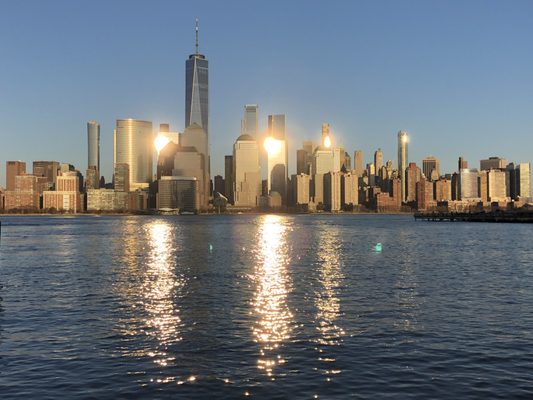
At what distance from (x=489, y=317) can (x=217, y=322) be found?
57.8 feet

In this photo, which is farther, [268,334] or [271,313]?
[271,313]

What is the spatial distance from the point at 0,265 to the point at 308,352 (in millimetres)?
61318

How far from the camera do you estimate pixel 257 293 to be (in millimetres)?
49125

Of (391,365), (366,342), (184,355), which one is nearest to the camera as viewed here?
(391,365)

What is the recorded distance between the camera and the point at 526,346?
29484mm

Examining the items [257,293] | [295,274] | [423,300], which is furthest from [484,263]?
[257,293]

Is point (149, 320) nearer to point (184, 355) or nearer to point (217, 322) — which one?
point (217, 322)

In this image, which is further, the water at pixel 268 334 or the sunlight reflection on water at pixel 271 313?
the sunlight reflection on water at pixel 271 313

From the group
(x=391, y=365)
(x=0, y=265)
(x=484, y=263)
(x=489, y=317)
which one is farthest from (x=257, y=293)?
(x=0, y=265)

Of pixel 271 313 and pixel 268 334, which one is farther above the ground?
pixel 268 334

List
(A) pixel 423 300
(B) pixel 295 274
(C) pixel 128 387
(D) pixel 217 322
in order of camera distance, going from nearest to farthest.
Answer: (C) pixel 128 387 → (D) pixel 217 322 → (A) pixel 423 300 → (B) pixel 295 274

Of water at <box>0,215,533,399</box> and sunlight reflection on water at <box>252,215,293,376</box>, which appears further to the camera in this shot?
sunlight reflection on water at <box>252,215,293,376</box>

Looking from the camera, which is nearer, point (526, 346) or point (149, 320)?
point (526, 346)

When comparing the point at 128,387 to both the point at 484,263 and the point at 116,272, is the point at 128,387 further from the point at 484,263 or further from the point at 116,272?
the point at 484,263
